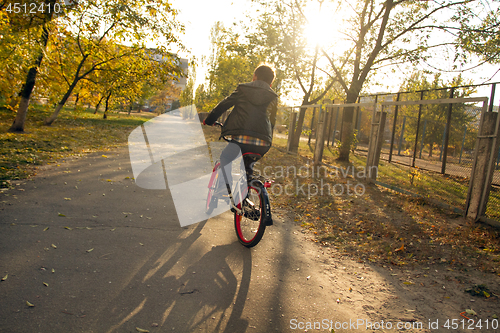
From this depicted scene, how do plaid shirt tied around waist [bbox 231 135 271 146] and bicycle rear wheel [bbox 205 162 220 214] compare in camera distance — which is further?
bicycle rear wheel [bbox 205 162 220 214]

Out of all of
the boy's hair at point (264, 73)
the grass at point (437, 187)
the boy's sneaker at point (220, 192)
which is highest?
the boy's hair at point (264, 73)

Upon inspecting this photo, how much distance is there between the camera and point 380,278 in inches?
146

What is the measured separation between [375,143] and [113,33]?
454 inches

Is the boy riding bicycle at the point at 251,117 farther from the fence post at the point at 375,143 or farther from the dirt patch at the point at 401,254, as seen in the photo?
the fence post at the point at 375,143

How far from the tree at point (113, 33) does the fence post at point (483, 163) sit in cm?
998

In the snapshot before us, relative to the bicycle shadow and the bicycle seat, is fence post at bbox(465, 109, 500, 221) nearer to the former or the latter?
the bicycle seat

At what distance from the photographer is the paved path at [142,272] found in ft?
8.12

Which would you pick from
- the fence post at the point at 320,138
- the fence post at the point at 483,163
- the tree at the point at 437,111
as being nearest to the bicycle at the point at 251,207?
the fence post at the point at 483,163

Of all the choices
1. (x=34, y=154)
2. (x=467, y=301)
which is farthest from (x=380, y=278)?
(x=34, y=154)

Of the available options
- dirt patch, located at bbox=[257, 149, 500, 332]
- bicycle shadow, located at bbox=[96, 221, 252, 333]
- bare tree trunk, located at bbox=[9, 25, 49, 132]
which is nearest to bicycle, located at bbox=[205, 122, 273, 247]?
bicycle shadow, located at bbox=[96, 221, 252, 333]

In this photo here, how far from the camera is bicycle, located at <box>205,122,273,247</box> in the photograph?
3812mm

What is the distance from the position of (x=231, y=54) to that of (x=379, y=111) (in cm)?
1881

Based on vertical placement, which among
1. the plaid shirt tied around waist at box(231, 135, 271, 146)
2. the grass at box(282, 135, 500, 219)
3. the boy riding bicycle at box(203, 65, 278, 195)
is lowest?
the grass at box(282, 135, 500, 219)

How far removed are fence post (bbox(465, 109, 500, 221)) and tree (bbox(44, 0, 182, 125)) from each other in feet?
32.7
